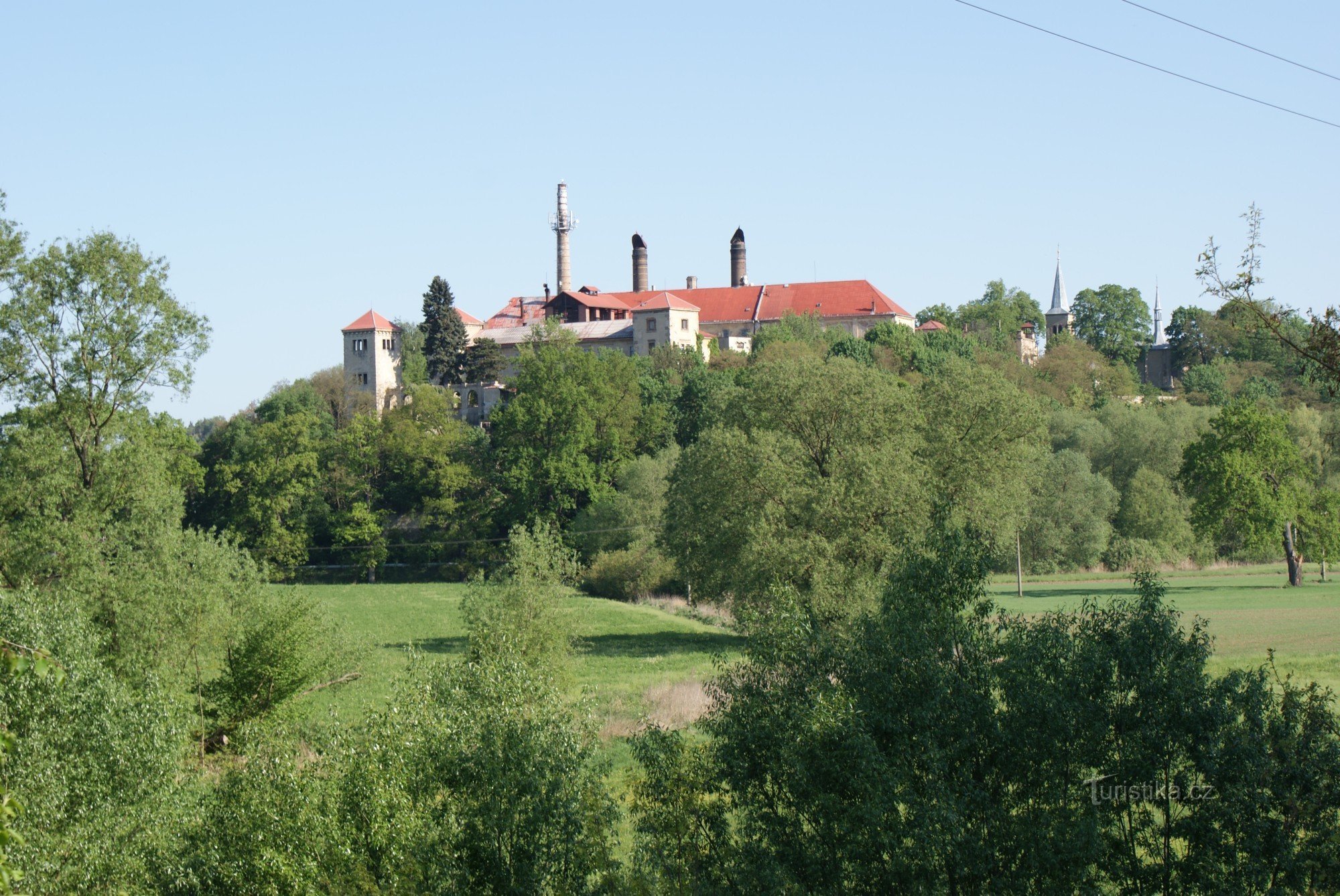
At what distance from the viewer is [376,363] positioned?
4311 inches

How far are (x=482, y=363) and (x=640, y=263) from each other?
1781 inches

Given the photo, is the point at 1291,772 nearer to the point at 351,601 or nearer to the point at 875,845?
the point at 875,845

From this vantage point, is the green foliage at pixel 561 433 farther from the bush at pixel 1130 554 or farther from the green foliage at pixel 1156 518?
the green foliage at pixel 1156 518

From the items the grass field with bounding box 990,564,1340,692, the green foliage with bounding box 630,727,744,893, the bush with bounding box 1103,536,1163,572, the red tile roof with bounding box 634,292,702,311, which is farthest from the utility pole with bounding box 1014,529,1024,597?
the red tile roof with bounding box 634,292,702,311

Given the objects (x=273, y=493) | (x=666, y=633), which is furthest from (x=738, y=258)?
(x=666, y=633)

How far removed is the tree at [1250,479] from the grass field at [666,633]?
2600 mm

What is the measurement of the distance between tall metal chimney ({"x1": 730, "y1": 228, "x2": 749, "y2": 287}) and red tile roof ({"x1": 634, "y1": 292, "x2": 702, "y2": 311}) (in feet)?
81.5

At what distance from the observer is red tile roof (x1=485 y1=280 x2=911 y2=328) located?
123625 mm

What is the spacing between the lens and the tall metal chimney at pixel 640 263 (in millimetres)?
139625

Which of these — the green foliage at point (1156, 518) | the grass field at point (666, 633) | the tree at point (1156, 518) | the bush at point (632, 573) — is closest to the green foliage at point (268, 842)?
the grass field at point (666, 633)

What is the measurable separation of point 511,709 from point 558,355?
64075 millimetres

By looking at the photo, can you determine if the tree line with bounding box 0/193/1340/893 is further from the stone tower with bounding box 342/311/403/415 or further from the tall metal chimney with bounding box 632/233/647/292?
the tall metal chimney with bounding box 632/233/647/292

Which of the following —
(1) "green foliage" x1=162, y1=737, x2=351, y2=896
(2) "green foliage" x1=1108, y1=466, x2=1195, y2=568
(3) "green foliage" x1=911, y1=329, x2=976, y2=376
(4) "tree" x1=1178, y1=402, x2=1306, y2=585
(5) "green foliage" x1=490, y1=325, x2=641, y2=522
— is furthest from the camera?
(3) "green foliage" x1=911, y1=329, x2=976, y2=376

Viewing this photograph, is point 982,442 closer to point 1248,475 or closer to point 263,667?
point 1248,475
